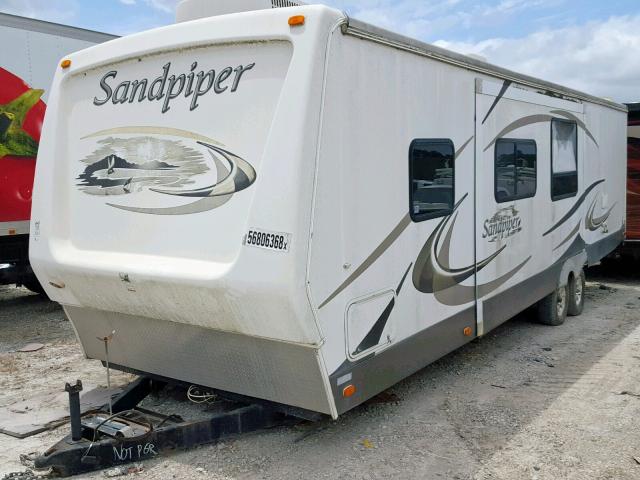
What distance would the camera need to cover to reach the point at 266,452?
427 centimetres

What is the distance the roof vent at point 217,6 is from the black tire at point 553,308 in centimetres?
484

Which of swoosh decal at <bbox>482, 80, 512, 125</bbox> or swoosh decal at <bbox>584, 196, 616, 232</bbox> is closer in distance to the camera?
swoosh decal at <bbox>482, 80, 512, 125</bbox>

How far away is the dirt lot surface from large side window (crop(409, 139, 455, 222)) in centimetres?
153

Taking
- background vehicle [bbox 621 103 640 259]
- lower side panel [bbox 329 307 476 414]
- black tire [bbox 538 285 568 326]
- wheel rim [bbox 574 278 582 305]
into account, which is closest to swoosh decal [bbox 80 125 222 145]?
lower side panel [bbox 329 307 476 414]

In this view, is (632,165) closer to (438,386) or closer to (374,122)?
(438,386)

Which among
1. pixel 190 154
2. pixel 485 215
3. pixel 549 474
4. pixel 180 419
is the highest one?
pixel 190 154

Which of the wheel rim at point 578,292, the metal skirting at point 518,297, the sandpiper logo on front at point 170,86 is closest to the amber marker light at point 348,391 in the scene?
the sandpiper logo on front at point 170,86

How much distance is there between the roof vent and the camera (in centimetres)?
421

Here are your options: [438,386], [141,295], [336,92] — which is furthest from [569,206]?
[141,295]

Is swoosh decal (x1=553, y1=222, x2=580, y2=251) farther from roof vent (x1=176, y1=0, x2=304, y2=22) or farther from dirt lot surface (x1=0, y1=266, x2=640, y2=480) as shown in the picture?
roof vent (x1=176, y1=0, x2=304, y2=22)

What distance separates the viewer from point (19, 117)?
8.07 m

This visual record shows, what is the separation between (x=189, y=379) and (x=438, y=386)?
2.17m

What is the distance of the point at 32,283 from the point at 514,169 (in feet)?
22.1

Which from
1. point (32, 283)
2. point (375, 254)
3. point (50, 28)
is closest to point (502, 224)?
point (375, 254)
